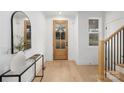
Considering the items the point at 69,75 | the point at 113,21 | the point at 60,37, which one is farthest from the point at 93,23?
the point at 69,75

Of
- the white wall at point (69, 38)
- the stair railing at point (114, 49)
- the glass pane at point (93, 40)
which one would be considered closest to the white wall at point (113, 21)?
the stair railing at point (114, 49)

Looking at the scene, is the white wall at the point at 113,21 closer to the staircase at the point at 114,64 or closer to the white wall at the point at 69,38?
the staircase at the point at 114,64

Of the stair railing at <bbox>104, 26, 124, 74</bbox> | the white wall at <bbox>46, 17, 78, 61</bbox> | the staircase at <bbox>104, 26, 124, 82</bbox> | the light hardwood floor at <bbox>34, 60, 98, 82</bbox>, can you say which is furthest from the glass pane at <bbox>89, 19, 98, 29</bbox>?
the staircase at <bbox>104, 26, 124, 82</bbox>

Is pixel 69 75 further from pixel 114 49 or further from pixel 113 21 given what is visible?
pixel 113 21

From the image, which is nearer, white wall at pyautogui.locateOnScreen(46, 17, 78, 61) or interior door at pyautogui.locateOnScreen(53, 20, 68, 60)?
white wall at pyautogui.locateOnScreen(46, 17, 78, 61)

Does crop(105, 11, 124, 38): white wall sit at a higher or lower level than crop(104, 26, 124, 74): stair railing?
higher

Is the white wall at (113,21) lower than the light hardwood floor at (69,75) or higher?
higher

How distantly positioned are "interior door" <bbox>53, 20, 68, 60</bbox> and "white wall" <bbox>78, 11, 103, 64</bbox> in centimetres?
146

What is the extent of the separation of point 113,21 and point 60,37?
3146 millimetres

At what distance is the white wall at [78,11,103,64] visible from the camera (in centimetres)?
673

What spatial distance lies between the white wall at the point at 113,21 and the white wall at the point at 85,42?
0.57 metres

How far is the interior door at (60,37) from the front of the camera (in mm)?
8078

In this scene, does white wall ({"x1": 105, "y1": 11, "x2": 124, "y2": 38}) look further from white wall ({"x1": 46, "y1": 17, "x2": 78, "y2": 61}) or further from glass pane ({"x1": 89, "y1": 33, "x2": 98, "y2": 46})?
white wall ({"x1": 46, "y1": 17, "x2": 78, "y2": 61})
